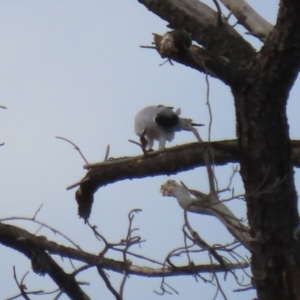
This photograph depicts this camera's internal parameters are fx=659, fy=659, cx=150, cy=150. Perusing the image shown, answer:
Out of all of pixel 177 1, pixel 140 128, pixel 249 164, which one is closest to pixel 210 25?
pixel 177 1

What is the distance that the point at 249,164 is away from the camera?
220cm

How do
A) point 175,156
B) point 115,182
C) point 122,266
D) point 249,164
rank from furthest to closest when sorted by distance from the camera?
1. point 115,182
2. point 175,156
3. point 122,266
4. point 249,164

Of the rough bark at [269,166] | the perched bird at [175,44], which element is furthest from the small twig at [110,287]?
the perched bird at [175,44]

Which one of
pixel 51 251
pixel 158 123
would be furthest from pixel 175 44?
pixel 158 123

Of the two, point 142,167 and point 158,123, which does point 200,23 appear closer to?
point 142,167

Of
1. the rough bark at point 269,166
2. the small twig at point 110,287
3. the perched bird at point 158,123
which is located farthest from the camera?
the perched bird at point 158,123

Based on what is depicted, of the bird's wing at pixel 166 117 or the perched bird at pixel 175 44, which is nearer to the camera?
the perched bird at pixel 175 44

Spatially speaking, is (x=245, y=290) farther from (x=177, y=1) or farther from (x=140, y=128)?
(x=140, y=128)

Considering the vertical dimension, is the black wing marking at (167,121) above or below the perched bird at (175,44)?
above

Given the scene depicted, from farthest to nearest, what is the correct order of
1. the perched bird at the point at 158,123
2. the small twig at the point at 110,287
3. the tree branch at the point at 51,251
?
1. the perched bird at the point at 158,123
2. the tree branch at the point at 51,251
3. the small twig at the point at 110,287

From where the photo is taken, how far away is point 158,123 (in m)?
4.03

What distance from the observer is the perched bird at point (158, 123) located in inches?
158

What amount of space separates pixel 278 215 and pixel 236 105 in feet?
1.29

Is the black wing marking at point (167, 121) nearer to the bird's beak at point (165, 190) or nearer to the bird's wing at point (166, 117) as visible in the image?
the bird's wing at point (166, 117)
